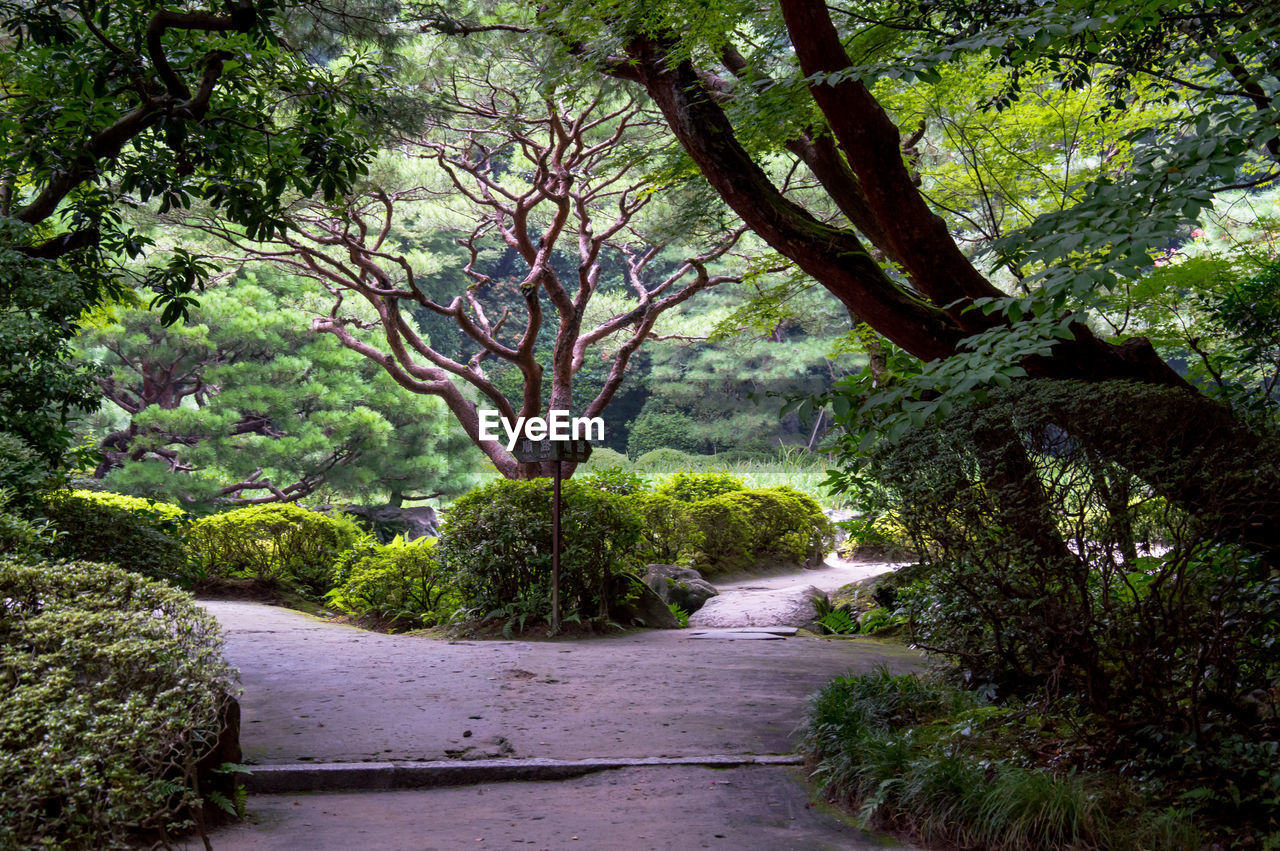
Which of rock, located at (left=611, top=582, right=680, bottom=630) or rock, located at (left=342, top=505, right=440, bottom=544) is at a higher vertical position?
rock, located at (left=342, top=505, right=440, bottom=544)

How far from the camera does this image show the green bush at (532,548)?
716cm

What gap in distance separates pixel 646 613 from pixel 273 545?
459cm

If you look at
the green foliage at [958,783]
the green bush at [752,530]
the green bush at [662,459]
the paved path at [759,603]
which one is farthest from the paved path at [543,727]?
the green bush at [662,459]

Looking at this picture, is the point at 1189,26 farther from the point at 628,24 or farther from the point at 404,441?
the point at 404,441

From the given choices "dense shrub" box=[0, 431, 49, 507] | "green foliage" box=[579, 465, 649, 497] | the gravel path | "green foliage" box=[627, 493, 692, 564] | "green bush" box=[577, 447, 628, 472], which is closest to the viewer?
the gravel path

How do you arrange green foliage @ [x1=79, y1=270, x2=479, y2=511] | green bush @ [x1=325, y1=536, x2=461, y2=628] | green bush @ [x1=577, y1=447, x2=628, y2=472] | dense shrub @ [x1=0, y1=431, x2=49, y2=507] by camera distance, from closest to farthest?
dense shrub @ [x1=0, y1=431, x2=49, y2=507] → green bush @ [x1=325, y1=536, x2=461, y2=628] → green foliage @ [x1=79, y1=270, x2=479, y2=511] → green bush @ [x1=577, y1=447, x2=628, y2=472]

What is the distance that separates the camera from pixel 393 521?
50.8ft

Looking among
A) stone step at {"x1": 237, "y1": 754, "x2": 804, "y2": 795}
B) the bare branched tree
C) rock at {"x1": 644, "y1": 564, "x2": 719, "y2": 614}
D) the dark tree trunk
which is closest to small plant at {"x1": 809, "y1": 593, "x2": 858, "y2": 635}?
rock at {"x1": 644, "y1": 564, "x2": 719, "y2": 614}

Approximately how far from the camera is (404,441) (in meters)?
15.9

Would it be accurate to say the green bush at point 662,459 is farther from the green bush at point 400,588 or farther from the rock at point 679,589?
the green bush at point 400,588

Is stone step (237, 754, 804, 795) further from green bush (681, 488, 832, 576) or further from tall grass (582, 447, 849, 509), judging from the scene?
tall grass (582, 447, 849, 509)

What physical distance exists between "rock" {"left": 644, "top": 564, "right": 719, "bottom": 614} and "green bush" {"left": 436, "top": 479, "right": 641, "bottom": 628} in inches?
71.0

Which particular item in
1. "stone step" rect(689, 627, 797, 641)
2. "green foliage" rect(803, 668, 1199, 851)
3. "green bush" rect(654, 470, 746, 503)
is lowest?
"green foliage" rect(803, 668, 1199, 851)

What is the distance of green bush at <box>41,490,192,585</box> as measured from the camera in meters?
4.69
